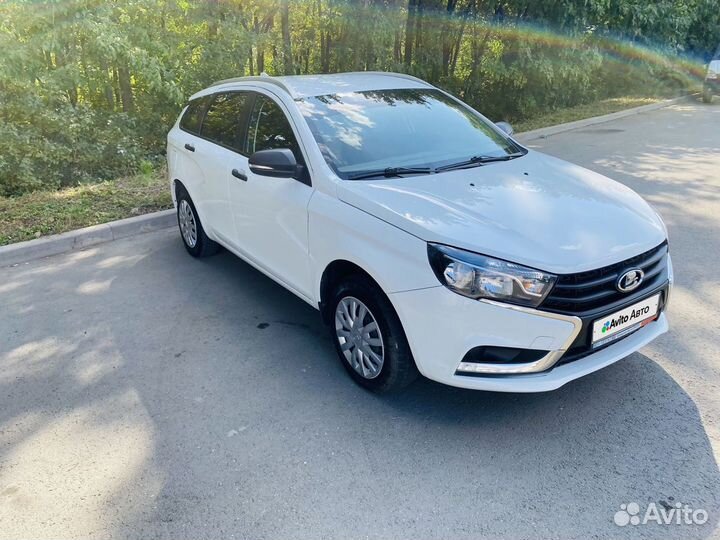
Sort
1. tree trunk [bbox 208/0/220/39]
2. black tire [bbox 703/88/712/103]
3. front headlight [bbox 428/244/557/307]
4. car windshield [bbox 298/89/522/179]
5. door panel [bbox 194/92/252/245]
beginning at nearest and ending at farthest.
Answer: front headlight [bbox 428/244/557/307], car windshield [bbox 298/89/522/179], door panel [bbox 194/92/252/245], tree trunk [bbox 208/0/220/39], black tire [bbox 703/88/712/103]

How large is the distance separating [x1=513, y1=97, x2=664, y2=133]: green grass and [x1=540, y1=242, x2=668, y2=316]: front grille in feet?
31.6

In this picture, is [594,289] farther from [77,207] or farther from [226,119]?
[77,207]

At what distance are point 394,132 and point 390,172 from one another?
0.49 meters

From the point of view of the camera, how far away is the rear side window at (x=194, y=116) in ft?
17.0

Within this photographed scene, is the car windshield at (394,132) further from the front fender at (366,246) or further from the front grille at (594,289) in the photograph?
the front grille at (594,289)

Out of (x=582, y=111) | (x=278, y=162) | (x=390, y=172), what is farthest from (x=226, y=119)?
(x=582, y=111)

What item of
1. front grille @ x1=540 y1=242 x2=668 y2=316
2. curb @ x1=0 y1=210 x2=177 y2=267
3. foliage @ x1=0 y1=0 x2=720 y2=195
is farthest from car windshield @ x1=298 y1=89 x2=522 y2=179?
foliage @ x1=0 y1=0 x2=720 y2=195

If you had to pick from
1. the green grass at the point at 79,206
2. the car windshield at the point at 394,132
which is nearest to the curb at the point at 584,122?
the green grass at the point at 79,206

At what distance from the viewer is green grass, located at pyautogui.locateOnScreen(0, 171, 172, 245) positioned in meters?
6.00

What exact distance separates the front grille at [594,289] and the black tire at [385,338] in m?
0.75

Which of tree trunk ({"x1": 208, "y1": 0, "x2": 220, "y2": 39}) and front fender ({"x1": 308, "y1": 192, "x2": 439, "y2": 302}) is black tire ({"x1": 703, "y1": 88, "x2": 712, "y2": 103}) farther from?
front fender ({"x1": 308, "y1": 192, "x2": 439, "y2": 302})

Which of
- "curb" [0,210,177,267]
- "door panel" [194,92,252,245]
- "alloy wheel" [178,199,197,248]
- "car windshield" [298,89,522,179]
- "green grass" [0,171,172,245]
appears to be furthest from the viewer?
"green grass" [0,171,172,245]

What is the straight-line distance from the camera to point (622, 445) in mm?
2859

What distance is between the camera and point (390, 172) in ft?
11.4
